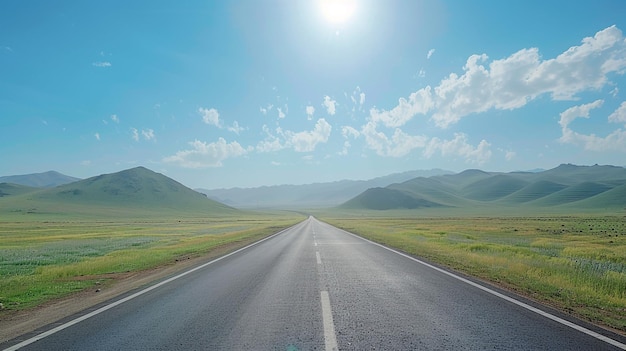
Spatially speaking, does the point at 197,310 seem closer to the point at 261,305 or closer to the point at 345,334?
the point at 261,305

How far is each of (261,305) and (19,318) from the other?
5345 mm

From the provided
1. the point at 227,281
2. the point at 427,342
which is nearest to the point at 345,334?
the point at 427,342

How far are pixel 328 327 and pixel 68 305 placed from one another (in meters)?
6.96

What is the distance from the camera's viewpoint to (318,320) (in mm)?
6785

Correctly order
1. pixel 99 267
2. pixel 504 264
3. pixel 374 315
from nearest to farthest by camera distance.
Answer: pixel 374 315 < pixel 504 264 < pixel 99 267

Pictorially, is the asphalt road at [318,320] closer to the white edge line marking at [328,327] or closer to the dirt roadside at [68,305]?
the white edge line marking at [328,327]

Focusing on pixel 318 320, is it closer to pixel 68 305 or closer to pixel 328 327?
pixel 328 327

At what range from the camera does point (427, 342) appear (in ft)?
18.3

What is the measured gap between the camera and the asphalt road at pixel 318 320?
18.3ft

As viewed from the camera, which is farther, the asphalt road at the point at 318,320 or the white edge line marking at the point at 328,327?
the asphalt road at the point at 318,320

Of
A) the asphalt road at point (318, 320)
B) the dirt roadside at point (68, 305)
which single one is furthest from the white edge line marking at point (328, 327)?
the dirt roadside at point (68, 305)

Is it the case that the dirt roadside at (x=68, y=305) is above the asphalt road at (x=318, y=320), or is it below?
below

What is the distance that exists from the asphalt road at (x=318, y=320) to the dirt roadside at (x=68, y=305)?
600 mm

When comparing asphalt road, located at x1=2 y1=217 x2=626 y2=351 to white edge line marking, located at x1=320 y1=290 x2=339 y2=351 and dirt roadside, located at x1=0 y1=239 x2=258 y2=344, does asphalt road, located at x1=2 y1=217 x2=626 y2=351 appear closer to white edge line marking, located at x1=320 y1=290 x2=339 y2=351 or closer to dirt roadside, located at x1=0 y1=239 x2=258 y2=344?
white edge line marking, located at x1=320 y1=290 x2=339 y2=351
